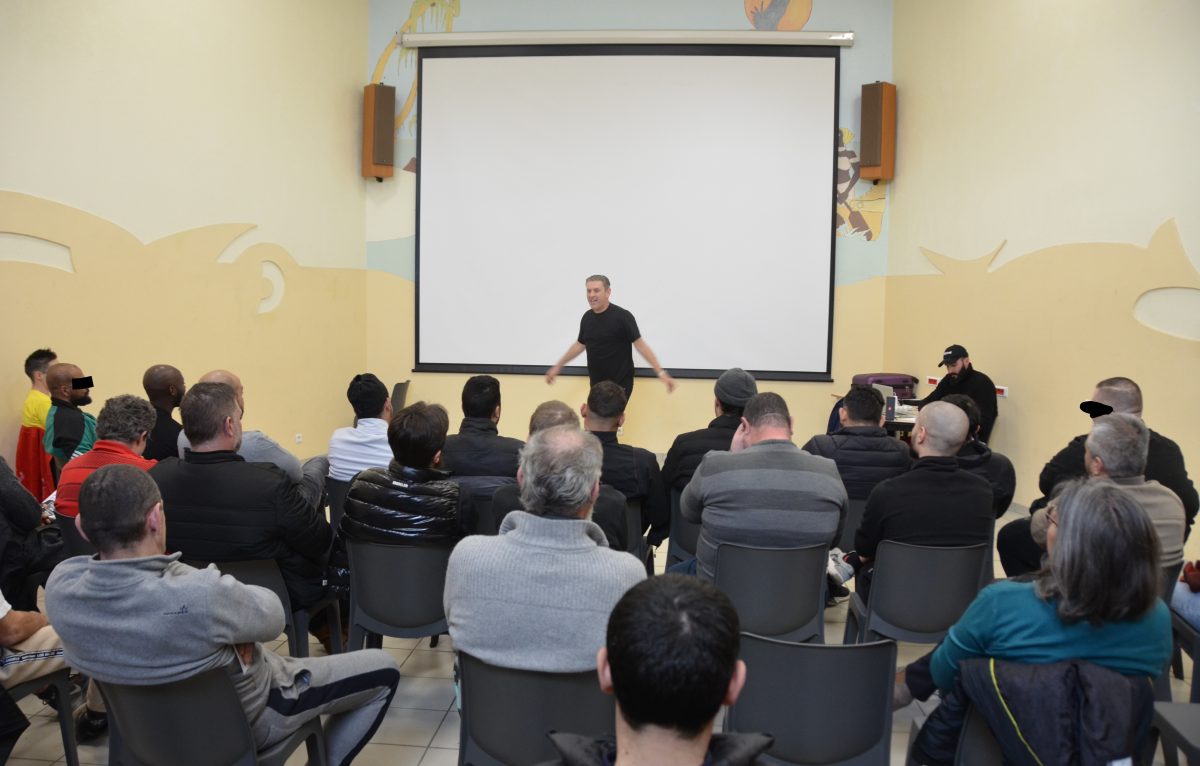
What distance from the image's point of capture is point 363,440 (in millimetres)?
3447

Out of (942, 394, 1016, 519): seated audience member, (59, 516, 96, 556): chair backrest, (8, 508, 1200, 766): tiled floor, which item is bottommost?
(8, 508, 1200, 766): tiled floor

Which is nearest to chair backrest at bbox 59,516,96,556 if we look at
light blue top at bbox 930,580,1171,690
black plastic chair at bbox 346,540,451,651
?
black plastic chair at bbox 346,540,451,651

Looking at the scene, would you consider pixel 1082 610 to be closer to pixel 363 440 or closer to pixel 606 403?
pixel 606 403

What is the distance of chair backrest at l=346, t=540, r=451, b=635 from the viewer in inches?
103

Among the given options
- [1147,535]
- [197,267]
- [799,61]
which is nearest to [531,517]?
[1147,535]

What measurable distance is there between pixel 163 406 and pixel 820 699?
2.99 metres

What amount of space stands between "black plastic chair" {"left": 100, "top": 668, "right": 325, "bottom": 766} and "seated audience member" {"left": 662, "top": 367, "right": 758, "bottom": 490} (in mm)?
A: 1893

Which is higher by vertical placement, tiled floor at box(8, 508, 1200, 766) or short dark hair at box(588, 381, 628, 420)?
short dark hair at box(588, 381, 628, 420)

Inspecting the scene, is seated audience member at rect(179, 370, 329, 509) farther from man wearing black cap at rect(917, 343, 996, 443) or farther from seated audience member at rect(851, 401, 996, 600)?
man wearing black cap at rect(917, 343, 996, 443)

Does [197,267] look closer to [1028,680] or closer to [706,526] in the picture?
[706,526]

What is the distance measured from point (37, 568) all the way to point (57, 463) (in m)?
1.79

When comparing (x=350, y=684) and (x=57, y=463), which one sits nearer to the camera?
(x=350, y=684)

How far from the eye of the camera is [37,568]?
2.68m

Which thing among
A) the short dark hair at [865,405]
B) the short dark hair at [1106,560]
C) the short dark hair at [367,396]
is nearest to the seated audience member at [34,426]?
the short dark hair at [367,396]
